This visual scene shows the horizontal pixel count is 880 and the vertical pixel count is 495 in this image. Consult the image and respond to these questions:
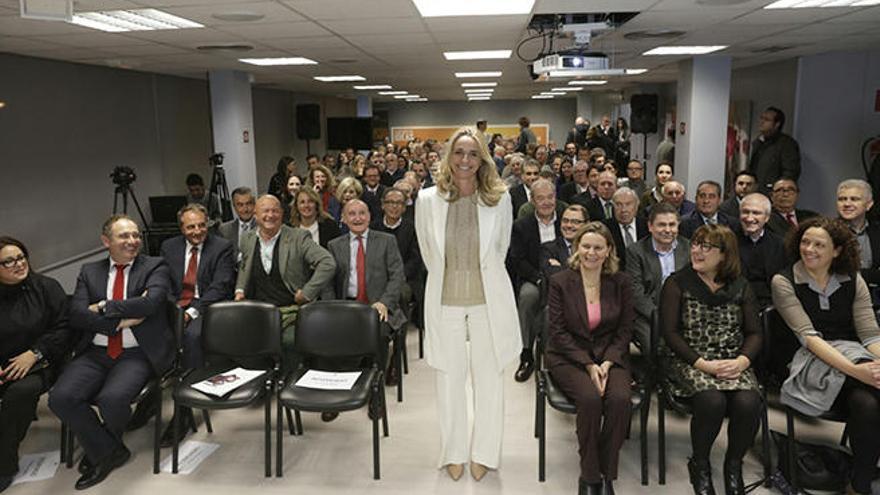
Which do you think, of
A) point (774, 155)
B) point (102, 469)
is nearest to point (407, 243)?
point (102, 469)

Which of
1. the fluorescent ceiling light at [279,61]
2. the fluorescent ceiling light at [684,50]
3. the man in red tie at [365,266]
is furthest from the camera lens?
the fluorescent ceiling light at [279,61]

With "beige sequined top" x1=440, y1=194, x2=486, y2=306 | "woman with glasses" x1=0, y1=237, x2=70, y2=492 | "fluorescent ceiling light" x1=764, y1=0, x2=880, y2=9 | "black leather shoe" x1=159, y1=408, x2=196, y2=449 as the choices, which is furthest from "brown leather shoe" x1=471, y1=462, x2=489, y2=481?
"fluorescent ceiling light" x1=764, y1=0, x2=880, y2=9

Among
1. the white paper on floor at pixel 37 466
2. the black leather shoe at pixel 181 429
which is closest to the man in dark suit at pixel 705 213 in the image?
the black leather shoe at pixel 181 429

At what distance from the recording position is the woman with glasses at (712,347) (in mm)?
3031

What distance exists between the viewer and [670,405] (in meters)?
3.19

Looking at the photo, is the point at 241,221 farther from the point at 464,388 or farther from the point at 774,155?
the point at 774,155

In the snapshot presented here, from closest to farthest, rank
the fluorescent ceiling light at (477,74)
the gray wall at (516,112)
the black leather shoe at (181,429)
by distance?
the black leather shoe at (181,429), the fluorescent ceiling light at (477,74), the gray wall at (516,112)

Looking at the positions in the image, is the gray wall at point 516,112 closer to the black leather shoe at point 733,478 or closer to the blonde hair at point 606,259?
the blonde hair at point 606,259

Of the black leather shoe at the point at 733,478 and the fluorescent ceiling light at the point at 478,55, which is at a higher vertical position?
the fluorescent ceiling light at the point at 478,55

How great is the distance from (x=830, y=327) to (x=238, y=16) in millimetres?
4490

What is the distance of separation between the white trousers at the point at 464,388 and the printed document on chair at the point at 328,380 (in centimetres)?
51

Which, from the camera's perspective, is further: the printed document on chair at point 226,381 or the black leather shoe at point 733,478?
the printed document on chair at point 226,381

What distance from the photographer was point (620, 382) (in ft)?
10.1

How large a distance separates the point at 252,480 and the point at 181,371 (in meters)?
0.85
